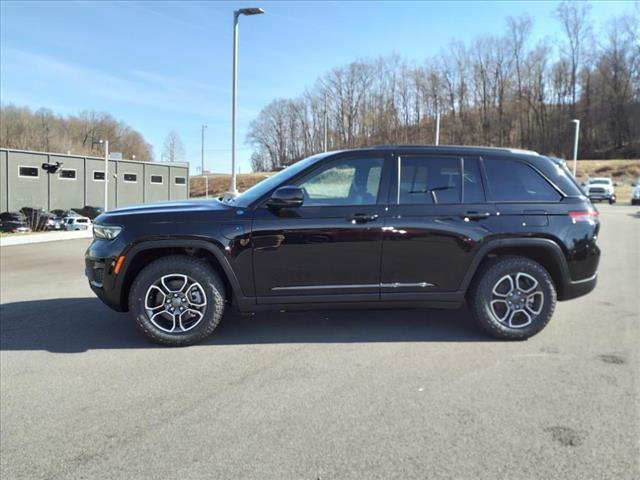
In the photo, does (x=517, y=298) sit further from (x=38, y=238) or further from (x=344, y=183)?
(x=38, y=238)

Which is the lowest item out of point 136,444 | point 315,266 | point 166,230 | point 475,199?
point 136,444

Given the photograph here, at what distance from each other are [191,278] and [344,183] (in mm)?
1646

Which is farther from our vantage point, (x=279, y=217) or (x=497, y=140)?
(x=497, y=140)

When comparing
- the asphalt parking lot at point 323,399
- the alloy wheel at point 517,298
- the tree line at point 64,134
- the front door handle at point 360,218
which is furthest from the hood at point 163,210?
the tree line at point 64,134

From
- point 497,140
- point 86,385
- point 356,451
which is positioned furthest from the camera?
point 497,140

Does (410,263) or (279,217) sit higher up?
(279,217)

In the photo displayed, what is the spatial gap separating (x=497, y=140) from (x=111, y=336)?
8373 cm

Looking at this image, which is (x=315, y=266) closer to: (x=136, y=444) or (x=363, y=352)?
(x=363, y=352)

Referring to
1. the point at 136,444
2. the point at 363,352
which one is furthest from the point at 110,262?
the point at 363,352

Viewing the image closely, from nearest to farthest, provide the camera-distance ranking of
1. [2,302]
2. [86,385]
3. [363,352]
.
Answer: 1. [86,385]
2. [363,352]
3. [2,302]

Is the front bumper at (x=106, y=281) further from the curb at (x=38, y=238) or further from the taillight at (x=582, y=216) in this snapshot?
the curb at (x=38, y=238)

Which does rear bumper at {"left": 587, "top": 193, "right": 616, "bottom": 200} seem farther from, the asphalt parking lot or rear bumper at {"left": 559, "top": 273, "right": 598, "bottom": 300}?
rear bumper at {"left": 559, "top": 273, "right": 598, "bottom": 300}

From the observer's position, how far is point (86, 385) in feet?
12.3

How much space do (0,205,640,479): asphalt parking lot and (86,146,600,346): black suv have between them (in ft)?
1.34
